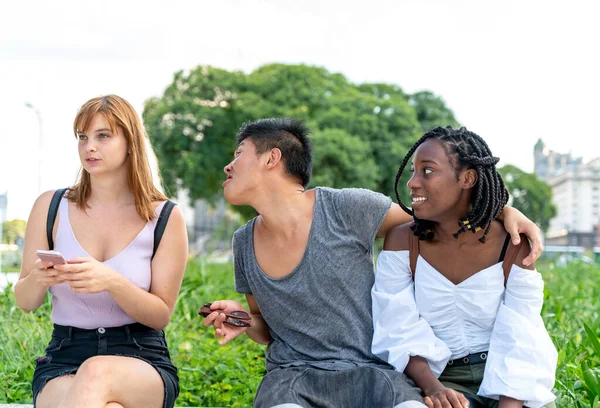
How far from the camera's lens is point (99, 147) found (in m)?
2.80

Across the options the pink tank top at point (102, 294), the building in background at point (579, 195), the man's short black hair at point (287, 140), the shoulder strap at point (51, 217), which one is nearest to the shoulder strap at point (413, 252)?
the man's short black hair at point (287, 140)

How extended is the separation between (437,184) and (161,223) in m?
1.09

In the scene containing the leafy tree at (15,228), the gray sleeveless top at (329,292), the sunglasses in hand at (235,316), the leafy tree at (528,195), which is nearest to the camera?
the sunglasses in hand at (235,316)

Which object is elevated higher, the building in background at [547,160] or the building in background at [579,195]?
the building in background at [547,160]

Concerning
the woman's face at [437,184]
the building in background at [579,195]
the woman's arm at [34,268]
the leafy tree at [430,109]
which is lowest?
the building in background at [579,195]

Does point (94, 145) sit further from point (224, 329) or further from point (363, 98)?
point (363, 98)

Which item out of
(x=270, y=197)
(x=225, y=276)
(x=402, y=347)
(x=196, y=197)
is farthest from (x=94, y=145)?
(x=196, y=197)

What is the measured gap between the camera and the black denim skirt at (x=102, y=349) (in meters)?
2.72

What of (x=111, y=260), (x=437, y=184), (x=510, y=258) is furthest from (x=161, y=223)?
(x=510, y=258)

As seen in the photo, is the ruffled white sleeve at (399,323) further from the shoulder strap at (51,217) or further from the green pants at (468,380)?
the shoulder strap at (51,217)

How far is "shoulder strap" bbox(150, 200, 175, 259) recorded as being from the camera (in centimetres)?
284

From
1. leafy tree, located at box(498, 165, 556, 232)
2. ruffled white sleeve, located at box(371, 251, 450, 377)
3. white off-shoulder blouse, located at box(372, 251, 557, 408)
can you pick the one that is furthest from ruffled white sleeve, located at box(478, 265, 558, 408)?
leafy tree, located at box(498, 165, 556, 232)

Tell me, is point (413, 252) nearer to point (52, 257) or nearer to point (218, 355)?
point (52, 257)

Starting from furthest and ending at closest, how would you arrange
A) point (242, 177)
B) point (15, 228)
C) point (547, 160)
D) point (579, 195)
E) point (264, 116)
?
point (547, 160) → point (579, 195) → point (264, 116) → point (15, 228) → point (242, 177)
